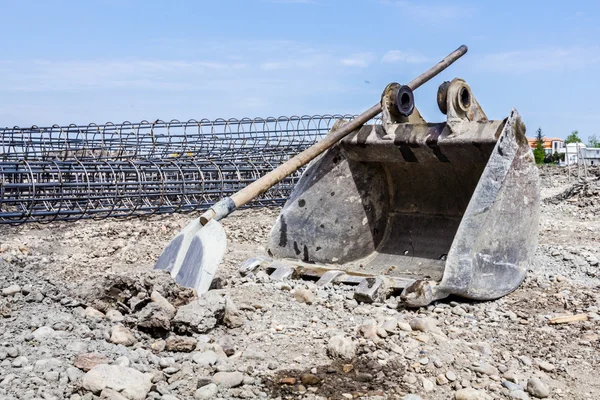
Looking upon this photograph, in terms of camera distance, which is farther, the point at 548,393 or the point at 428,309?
the point at 428,309

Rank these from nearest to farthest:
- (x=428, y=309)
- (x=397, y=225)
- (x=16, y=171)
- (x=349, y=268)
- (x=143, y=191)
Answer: (x=428, y=309)
(x=349, y=268)
(x=397, y=225)
(x=16, y=171)
(x=143, y=191)

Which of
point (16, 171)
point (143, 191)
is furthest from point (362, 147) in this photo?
point (143, 191)

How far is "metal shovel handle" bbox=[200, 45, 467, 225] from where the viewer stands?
15.5ft

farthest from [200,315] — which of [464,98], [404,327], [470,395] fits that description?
[464,98]

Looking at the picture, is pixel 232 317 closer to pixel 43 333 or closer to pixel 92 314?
pixel 92 314

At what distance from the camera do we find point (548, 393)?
3.23 metres

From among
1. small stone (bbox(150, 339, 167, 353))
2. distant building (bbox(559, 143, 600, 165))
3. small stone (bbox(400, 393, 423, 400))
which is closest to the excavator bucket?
small stone (bbox(400, 393, 423, 400))

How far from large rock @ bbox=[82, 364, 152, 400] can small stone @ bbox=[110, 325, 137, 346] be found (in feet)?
1.56

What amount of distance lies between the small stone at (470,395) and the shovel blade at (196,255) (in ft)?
5.61

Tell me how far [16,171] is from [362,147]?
4.33 meters

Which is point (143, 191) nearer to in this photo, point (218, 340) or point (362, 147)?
point (362, 147)

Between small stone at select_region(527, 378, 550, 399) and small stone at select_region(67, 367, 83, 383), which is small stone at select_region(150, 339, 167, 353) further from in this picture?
small stone at select_region(527, 378, 550, 399)

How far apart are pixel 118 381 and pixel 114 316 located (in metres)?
0.91

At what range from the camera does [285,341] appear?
12.0ft
